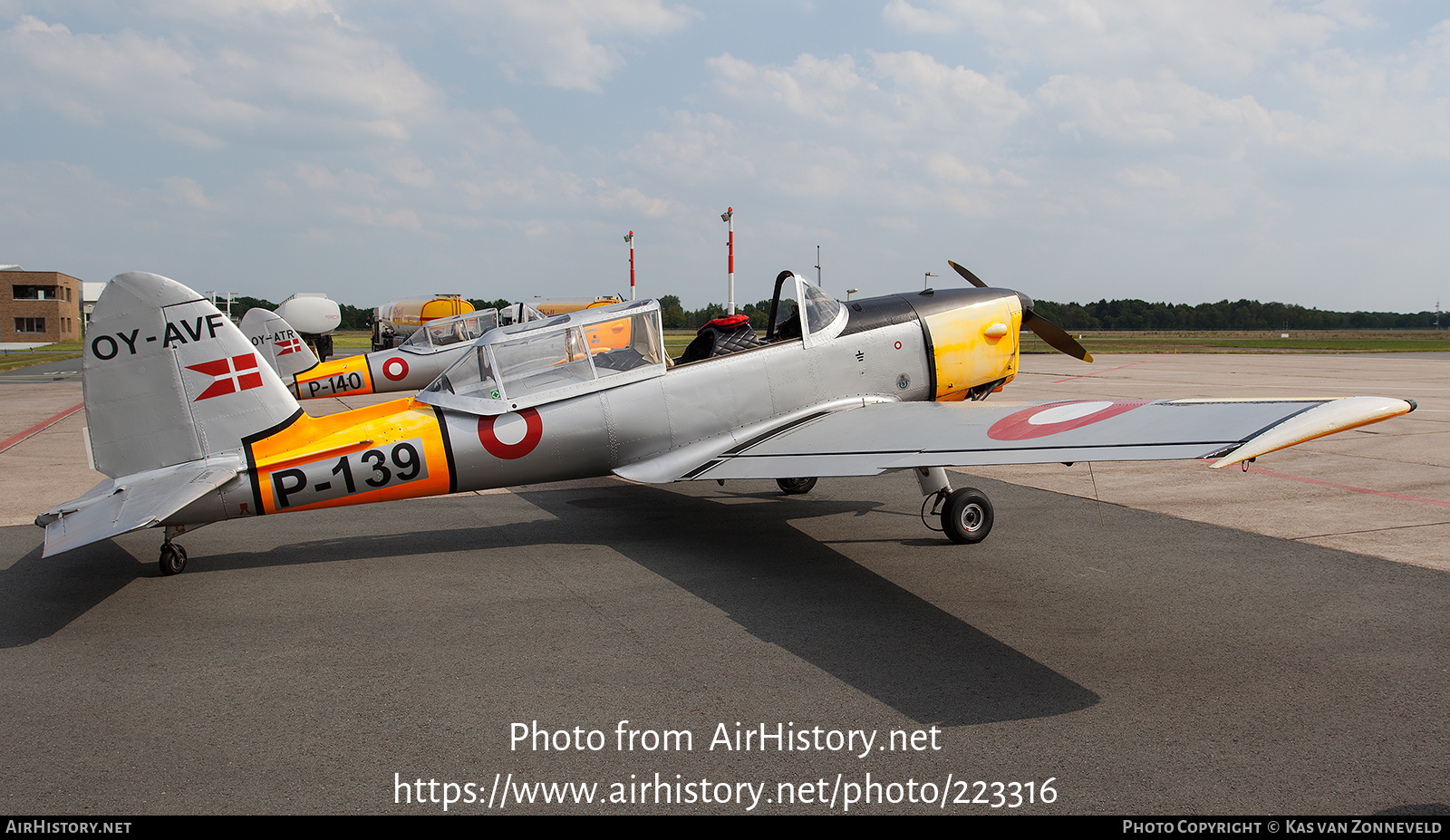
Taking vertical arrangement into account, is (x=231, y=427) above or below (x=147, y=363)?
below

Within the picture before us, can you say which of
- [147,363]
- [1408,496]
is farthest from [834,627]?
[1408,496]

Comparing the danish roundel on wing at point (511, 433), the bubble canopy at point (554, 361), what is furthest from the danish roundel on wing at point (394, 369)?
the danish roundel on wing at point (511, 433)

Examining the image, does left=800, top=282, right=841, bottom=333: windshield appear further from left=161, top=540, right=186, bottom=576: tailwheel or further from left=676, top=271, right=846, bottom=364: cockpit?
left=161, top=540, right=186, bottom=576: tailwheel

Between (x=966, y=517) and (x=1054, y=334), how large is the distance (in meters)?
4.18

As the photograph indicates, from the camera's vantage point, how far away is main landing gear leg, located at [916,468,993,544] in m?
7.31

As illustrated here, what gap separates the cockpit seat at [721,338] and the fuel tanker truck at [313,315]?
38.2m

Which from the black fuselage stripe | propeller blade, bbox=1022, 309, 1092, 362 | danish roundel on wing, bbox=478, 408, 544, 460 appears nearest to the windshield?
danish roundel on wing, bbox=478, 408, 544, 460

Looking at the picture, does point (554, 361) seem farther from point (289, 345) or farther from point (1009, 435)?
point (289, 345)

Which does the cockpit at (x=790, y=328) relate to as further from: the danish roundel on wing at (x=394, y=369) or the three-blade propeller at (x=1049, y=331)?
the danish roundel on wing at (x=394, y=369)

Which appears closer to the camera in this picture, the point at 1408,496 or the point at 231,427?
the point at 231,427

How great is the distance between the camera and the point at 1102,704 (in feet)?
13.6
